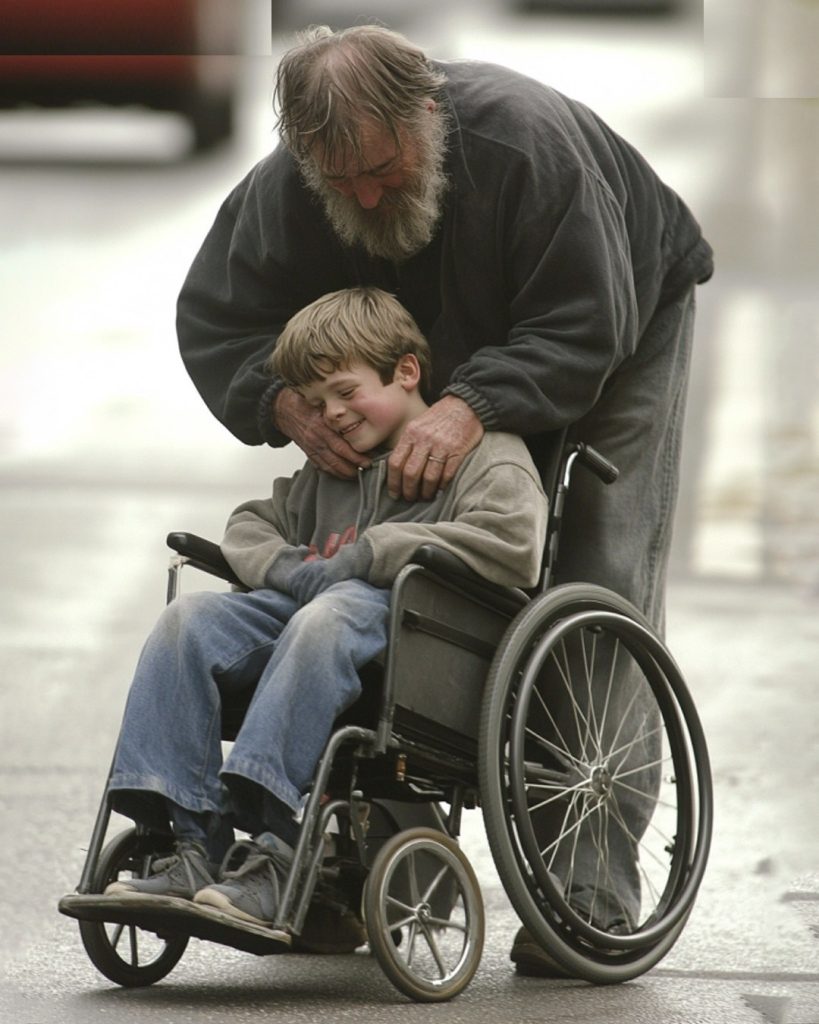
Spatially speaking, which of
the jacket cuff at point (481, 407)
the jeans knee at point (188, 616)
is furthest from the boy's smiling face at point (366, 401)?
the jeans knee at point (188, 616)

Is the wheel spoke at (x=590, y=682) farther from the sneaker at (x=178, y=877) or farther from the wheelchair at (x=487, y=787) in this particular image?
the sneaker at (x=178, y=877)

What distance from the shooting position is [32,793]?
4.50 m

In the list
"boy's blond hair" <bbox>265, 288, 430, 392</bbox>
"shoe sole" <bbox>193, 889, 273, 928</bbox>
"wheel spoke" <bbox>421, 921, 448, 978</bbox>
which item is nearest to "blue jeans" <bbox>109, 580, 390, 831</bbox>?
"shoe sole" <bbox>193, 889, 273, 928</bbox>

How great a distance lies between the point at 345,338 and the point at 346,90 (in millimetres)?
341

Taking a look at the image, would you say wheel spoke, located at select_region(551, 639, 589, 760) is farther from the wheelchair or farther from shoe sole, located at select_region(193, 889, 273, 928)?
shoe sole, located at select_region(193, 889, 273, 928)

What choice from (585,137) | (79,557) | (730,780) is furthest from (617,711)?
(79,557)

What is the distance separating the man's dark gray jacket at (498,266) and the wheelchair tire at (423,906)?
606 mm

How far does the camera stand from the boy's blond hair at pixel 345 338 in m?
2.66

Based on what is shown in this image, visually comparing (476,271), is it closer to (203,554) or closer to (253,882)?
(203,554)

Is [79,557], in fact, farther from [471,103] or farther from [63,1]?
[471,103]

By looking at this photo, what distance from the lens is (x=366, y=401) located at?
268 centimetres

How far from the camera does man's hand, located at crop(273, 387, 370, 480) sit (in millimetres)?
2736

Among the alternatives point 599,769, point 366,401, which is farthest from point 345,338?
point 599,769

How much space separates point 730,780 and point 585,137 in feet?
7.50
